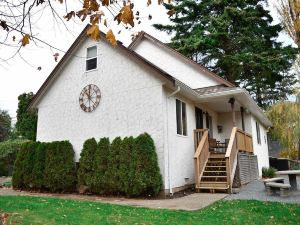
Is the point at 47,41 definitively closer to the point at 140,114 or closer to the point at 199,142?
the point at 140,114

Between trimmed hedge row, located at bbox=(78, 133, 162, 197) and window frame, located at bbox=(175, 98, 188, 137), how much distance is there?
1937mm

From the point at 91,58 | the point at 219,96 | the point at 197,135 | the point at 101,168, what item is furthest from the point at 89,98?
the point at 219,96

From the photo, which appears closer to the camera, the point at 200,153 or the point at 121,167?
the point at 121,167

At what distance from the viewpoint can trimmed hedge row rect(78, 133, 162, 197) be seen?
998 cm

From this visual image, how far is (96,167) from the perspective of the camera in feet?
36.5

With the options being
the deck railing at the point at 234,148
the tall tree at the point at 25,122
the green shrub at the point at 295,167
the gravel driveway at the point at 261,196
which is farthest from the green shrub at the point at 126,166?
the green shrub at the point at 295,167

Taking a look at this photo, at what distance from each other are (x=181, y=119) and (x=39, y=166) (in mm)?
5996

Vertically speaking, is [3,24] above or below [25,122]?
below

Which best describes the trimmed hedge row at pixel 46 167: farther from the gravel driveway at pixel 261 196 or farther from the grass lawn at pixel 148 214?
the gravel driveway at pixel 261 196

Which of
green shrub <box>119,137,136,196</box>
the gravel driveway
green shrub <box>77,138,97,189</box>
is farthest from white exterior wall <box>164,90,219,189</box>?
green shrub <box>77,138,97,189</box>

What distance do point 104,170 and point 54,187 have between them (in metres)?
2.44

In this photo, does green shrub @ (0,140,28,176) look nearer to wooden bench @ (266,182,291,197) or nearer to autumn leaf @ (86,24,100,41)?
wooden bench @ (266,182,291,197)

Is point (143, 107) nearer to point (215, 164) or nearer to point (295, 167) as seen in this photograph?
point (215, 164)

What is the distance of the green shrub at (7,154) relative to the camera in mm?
18312
